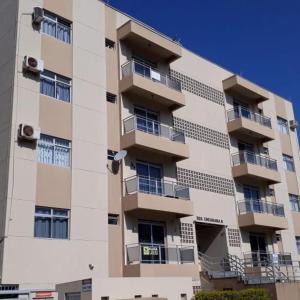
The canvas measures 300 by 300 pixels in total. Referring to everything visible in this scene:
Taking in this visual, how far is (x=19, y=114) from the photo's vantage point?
64.1ft

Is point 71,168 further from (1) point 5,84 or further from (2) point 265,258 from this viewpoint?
(2) point 265,258

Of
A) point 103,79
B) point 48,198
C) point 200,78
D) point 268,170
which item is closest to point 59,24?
point 103,79

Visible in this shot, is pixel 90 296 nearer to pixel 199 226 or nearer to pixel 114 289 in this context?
pixel 114 289

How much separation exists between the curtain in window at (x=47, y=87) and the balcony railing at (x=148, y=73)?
4.84 meters

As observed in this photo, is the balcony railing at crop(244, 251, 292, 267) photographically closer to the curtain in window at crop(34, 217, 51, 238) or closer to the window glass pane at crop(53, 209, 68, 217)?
the window glass pane at crop(53, 209, 68, 217)

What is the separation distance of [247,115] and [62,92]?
16.1m

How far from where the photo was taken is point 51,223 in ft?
63.9

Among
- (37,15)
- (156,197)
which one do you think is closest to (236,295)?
(156,197)

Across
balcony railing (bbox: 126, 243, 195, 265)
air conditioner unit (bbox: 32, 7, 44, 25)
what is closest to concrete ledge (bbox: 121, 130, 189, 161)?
balcony railing (bbox: 126, 243, 195, 265)

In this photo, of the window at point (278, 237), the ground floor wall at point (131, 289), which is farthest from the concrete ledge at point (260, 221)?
the ground floor wall at point (131, 289)

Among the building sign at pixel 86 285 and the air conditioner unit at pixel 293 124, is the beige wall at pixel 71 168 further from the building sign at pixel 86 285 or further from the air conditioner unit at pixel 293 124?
the air conditioner unit at pixel 293 124

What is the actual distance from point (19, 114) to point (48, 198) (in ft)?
12.2

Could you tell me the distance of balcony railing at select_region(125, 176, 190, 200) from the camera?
75.7ft

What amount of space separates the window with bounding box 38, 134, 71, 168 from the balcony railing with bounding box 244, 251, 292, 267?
1273 centimetres
